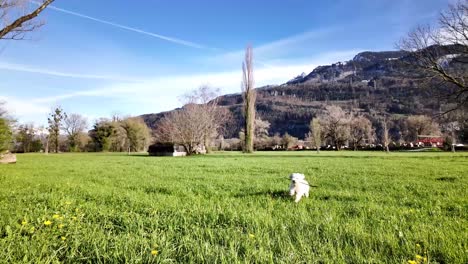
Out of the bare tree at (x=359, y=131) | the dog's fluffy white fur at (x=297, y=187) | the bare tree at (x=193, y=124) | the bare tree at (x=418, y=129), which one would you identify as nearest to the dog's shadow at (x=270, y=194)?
the dog's fluffy white fur at (x=297, y=187)

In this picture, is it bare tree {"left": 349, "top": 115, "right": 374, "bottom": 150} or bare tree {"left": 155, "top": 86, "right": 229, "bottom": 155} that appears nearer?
bare tree {"left": 155, "top": 86, "right": 229, "bottom": 155}

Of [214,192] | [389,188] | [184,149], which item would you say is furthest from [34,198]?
[184,149]

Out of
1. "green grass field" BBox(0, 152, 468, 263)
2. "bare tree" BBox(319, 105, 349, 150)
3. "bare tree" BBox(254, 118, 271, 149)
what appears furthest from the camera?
"bare tree" BBox(254, 118, 271, 149)

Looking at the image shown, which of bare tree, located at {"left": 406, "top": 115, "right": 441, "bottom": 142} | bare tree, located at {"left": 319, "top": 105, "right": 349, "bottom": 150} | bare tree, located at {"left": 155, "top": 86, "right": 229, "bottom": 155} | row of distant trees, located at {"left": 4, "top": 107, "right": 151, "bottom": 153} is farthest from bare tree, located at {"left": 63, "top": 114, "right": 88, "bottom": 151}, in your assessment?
bare tree, located at {"left": 406, "top": 115, "right": 441, "bottom": 142}

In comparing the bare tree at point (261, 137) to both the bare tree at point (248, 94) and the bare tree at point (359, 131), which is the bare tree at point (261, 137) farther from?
A: the bare tree at point (248, 94)

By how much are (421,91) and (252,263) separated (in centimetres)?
2774

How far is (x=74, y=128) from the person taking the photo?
3024 inches

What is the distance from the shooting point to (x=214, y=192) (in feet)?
25.6

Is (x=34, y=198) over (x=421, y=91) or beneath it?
beneath

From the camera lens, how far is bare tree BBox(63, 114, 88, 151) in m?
73.6

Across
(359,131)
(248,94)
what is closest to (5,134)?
(248,94)

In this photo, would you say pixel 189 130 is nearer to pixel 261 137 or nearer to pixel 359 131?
pixel 261 137

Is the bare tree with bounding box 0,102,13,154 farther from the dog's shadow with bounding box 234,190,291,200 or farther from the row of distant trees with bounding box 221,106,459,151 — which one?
the row of distant trees with bounding box 221,106,459,151

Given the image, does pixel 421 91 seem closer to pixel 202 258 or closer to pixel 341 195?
pixel 341 195
